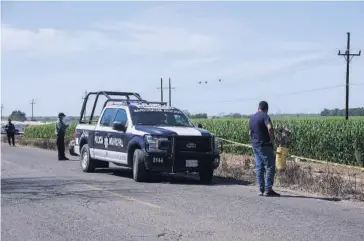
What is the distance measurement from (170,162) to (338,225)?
5.71m

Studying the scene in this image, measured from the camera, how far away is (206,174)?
14.0 meters

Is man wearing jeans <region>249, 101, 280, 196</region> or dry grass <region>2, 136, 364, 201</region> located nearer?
man wearing jeans <region>249, 101, 280, 196</region>

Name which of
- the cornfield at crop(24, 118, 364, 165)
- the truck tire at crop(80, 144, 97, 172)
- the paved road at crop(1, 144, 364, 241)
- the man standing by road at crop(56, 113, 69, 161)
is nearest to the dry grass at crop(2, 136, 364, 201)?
the paved road at crop(1, 144, 364, 241)

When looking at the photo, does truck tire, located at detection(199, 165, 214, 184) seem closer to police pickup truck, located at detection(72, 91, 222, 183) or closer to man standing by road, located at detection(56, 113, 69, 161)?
police pickup truck, located at detection(72, 91, 222, 183)

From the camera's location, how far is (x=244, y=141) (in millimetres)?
30062

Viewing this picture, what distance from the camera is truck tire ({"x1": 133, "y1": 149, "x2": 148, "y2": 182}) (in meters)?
13.7

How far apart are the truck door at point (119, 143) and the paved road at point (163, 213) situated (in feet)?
4.08

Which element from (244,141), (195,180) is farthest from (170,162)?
(244,141)

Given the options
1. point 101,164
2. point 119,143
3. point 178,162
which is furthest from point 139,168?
point 101,164

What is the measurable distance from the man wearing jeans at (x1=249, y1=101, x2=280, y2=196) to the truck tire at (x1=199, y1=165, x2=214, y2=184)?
7.61 feet

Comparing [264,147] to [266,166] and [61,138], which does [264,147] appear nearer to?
[266,166]

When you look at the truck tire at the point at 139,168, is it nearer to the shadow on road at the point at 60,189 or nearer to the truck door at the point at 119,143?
the shadow on road at the point at 60,189

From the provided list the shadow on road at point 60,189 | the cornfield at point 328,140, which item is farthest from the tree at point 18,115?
the shadow on road at point 60,189

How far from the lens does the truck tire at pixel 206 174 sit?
13930mm
